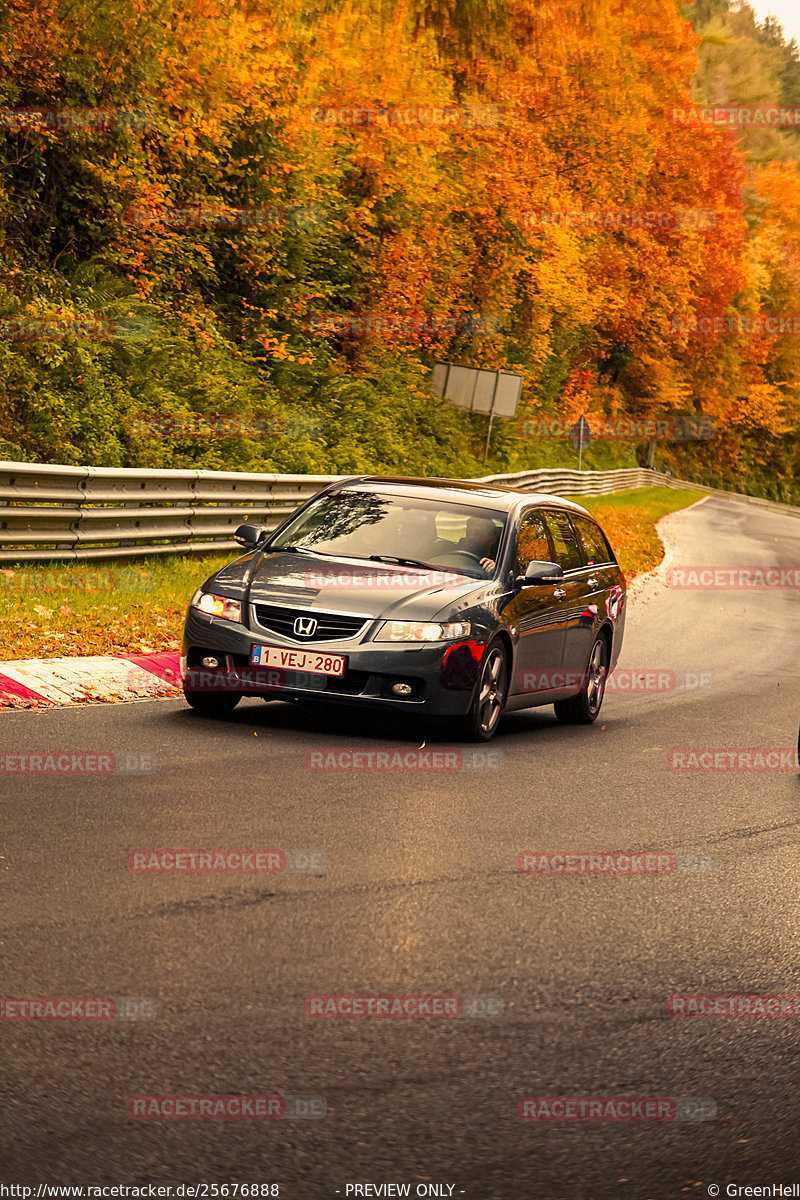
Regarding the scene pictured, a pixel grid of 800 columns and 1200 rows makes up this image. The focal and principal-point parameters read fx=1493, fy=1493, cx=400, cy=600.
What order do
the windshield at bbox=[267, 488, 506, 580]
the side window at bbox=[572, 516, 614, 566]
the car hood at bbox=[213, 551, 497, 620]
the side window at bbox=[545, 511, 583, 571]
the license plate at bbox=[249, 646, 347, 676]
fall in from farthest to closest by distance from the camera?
the side window at bbox=[572, 516, 614, 566] → the side window at bbox=[545, 511, 583, 571] → the windshield at bbox=[267, 488, 506, 580] → the car hood at bbox=[213, 551, 497, 620] → the license plate at bbox=[249, 646, 347, 676]

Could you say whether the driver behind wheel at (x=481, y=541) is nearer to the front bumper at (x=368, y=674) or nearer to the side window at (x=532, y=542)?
the side window at (x=532, y=542)

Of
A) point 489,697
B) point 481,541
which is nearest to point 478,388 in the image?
point 481,541

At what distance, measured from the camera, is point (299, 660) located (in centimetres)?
915

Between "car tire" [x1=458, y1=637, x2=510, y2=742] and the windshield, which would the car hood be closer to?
the windshield

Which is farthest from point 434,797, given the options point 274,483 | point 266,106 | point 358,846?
point 266,106

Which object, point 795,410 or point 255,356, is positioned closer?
point 255,356

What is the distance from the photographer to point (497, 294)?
42.2 m

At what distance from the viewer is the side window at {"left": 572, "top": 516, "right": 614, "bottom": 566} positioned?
12.0 m

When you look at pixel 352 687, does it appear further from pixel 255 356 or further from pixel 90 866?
pixel 255 356

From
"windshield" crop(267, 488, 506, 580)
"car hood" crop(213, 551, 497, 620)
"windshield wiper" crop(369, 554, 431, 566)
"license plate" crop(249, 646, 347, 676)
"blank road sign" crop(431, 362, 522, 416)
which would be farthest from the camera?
"blank road sign" crop(431, 362, 522, 416)

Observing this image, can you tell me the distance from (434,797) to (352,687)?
4.53ft

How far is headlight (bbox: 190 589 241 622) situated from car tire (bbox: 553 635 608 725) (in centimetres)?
290

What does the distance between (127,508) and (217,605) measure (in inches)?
229

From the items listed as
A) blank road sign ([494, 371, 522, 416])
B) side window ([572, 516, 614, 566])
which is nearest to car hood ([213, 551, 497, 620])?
side window ([572, 516, 614, 566])
